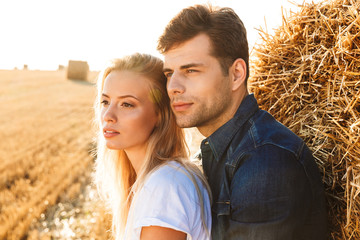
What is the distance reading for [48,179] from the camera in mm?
6348

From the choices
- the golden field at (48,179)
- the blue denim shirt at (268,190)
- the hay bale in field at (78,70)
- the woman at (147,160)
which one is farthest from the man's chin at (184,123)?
the hay bale in field at (78,70)

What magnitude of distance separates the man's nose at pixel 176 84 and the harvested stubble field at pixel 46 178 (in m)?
2.53

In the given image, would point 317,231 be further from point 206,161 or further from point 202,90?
point 202,90

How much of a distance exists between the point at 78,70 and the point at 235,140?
1005 inches

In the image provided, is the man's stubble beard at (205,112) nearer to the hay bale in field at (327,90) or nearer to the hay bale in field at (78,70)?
the hay bale in field at (327,90)

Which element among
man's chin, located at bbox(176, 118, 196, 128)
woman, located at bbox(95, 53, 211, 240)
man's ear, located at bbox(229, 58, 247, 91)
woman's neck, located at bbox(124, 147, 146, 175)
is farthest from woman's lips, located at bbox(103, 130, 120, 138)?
man's ear, located at bbox(229, 58, 247, 91)

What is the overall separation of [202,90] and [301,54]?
0.75 metres

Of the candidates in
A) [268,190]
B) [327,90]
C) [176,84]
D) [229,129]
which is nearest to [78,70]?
[176,84]

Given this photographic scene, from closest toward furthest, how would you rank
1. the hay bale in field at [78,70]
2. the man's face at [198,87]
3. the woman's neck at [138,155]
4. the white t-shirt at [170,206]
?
the white t-shirt at [170,206], the man's face at [198,87], the woman's neck at [138,155], the hay bale in field at [78,70]

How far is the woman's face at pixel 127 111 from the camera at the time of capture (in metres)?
2.43

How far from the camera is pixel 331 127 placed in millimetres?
2182

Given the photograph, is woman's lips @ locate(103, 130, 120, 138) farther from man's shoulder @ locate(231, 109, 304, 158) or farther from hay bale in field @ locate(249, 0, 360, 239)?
hay bale in field @ locate(249, 0, 360, 239)

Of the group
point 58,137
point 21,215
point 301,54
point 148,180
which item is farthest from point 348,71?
point 58,137

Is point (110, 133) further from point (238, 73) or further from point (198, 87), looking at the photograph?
point (238, 73)
